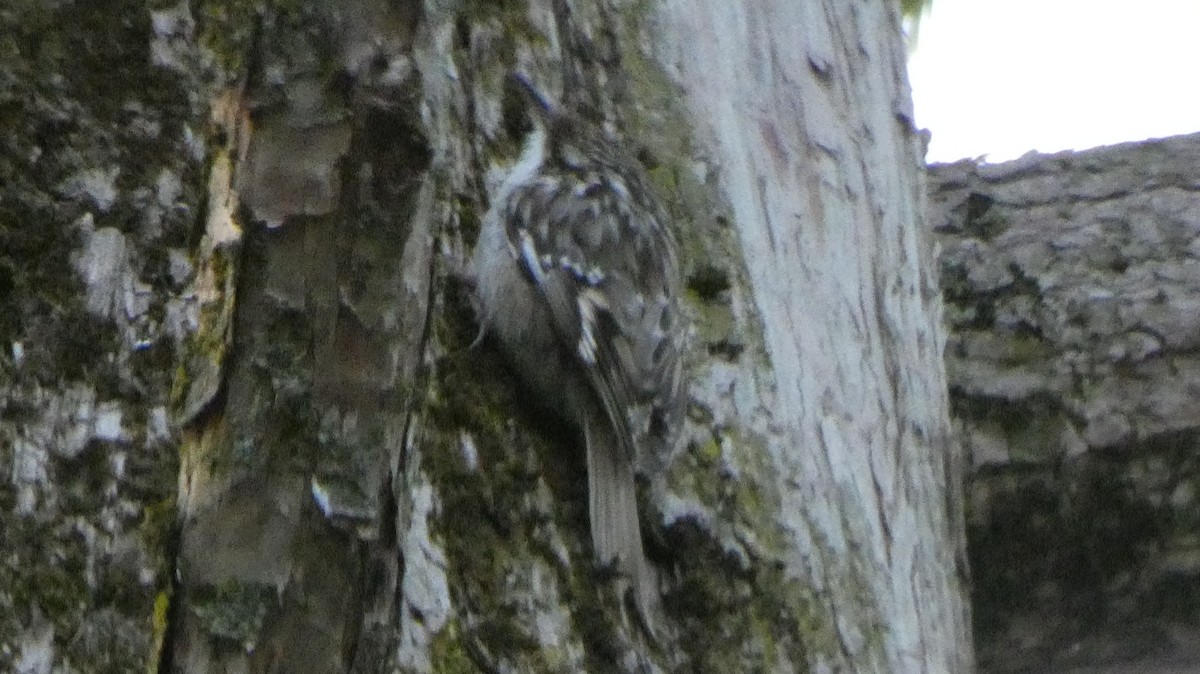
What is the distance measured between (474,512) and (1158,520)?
0.92m

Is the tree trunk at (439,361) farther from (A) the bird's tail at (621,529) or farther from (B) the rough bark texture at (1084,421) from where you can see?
(B) the rough bark texture at (1084,421)

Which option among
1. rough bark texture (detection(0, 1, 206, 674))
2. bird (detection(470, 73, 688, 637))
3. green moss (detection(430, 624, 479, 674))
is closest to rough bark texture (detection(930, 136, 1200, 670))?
bird (detection(470, 73, 688, 637))

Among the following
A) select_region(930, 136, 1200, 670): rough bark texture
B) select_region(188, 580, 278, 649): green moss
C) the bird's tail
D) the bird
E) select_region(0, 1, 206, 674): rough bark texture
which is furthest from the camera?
select_region(930, 136, 1200, 670): rough bark texture

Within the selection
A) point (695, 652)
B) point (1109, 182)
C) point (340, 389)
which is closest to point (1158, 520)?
point (1109, 182)

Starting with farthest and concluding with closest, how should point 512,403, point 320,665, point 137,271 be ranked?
1. point 512,403
2. point 137,271
3. point 320,665

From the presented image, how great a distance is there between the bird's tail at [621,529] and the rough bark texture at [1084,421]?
582 mm

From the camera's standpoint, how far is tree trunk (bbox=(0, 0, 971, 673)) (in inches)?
38.6

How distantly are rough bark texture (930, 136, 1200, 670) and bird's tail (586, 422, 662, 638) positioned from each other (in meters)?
0.58

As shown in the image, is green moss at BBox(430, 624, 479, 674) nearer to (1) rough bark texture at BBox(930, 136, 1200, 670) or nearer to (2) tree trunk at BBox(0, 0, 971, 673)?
(2) tree trunk at BBox(0, 0, 971, 673)

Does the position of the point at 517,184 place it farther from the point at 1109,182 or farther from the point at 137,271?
the point at 1109,182

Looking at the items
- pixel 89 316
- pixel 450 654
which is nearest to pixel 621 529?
pixel 450 654

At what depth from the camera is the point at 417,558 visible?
1487 mm

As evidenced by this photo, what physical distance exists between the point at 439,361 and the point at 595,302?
0.53 m

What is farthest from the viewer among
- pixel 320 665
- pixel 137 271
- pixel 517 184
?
pixel 517 184
